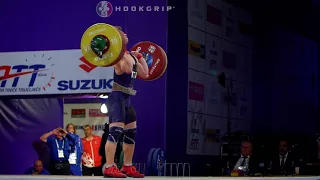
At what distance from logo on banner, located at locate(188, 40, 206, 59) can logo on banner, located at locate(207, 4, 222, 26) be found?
2.10 feet

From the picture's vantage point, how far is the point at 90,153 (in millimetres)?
11820

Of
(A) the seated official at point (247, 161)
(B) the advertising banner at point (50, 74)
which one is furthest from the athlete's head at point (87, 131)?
(A) the seated official at point (247, 161)

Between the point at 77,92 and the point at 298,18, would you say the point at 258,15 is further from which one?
the point at 77,92

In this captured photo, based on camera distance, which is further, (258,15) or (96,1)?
(258,15)

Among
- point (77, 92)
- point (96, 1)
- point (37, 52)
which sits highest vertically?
point (96, 1)

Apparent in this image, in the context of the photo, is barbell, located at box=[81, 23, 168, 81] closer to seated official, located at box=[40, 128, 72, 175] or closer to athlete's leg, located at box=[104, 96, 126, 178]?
athlete's leg, located at box=[104, 96, 126, 178]

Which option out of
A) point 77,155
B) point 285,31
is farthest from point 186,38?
point 285,31

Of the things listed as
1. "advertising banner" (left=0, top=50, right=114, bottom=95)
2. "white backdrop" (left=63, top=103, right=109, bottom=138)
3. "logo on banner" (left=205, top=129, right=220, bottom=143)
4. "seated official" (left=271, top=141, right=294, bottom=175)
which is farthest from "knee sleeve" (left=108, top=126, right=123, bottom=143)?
"logo on banner" (left=205, top=129, right=220, bottom=143)

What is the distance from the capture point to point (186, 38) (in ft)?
38.4

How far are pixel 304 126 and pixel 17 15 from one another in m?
6.76

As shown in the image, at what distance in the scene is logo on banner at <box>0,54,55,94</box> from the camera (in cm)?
1161

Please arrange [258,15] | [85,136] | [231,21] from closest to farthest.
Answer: [85,136], [231,21], [258,15]

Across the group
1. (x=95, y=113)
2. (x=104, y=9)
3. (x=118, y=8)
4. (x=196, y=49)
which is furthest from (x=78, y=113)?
(x=196, y=49)

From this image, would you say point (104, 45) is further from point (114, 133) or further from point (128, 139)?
point (128, 139)
